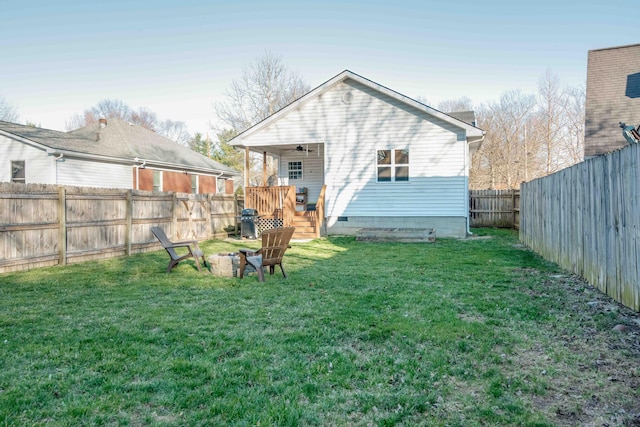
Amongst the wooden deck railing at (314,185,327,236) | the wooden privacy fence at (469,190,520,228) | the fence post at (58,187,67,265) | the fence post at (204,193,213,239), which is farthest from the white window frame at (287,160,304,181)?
the fence post at (58,187,67,265)

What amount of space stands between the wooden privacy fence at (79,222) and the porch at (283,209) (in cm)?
278

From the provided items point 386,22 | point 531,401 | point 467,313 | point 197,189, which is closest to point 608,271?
point 467,313

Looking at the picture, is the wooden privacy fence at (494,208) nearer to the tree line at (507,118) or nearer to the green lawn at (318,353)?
the green lawn at (318,353)

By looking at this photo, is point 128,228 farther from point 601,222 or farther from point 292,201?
point 601,222

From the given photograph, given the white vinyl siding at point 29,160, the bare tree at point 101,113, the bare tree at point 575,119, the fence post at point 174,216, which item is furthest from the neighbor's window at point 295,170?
the bare tree at point 101,113

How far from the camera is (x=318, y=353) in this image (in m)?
3.83

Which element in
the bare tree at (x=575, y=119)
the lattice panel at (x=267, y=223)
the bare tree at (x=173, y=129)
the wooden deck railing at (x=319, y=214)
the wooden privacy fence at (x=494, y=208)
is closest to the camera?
the wooden deck railing at (x=319, y=214)

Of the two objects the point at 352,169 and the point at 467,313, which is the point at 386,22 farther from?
the point at 467,313

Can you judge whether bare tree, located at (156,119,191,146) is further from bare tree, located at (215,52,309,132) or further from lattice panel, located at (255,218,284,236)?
lattice panel, located at (255,218,284,236)

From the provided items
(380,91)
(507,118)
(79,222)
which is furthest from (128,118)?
(79,222)

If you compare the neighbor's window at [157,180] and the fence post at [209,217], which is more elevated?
the neighbor's window at [157,180]

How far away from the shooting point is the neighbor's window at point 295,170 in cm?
1892

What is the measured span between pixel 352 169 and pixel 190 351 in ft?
41.5

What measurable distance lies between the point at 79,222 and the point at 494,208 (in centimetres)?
1761
